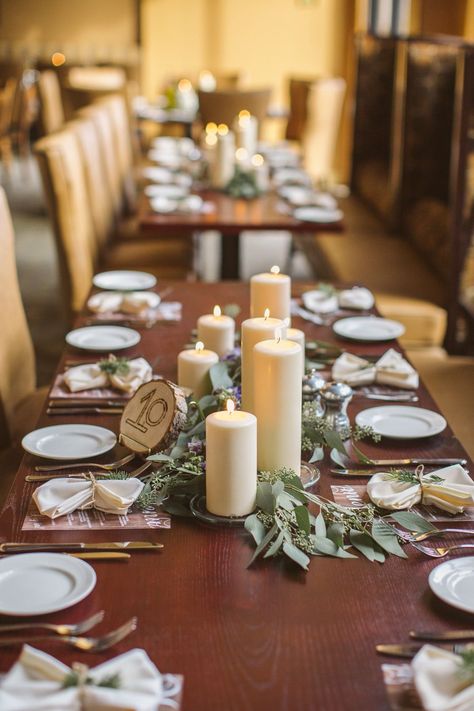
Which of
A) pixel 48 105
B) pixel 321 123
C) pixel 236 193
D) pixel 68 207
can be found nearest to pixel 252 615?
pixel 68 207

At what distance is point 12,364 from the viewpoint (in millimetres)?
2453

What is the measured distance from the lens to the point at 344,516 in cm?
137

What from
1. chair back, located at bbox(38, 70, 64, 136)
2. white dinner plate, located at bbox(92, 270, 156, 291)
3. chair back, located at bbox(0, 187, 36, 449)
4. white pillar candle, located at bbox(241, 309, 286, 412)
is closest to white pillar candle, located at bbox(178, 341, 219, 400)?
white pillar candle, located at bbox(241, 309, 286, 412)

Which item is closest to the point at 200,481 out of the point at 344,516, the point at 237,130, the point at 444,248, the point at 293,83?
the point at 344,516

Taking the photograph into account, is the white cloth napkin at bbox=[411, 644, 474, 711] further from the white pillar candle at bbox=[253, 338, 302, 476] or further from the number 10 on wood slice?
the number 10 on wood slice

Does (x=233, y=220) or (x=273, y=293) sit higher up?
(x=273, y=293)

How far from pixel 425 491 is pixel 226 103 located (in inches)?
194

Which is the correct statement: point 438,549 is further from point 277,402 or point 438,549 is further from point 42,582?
point 42,582

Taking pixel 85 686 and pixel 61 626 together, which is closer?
pixel 85 686

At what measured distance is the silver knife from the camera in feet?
4.15

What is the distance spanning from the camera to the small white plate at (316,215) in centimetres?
374

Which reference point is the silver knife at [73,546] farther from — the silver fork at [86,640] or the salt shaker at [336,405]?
the salt shaker at [336,405]

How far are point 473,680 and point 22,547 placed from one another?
600 mm

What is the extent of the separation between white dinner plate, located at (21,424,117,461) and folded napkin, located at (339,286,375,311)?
1.02 m
